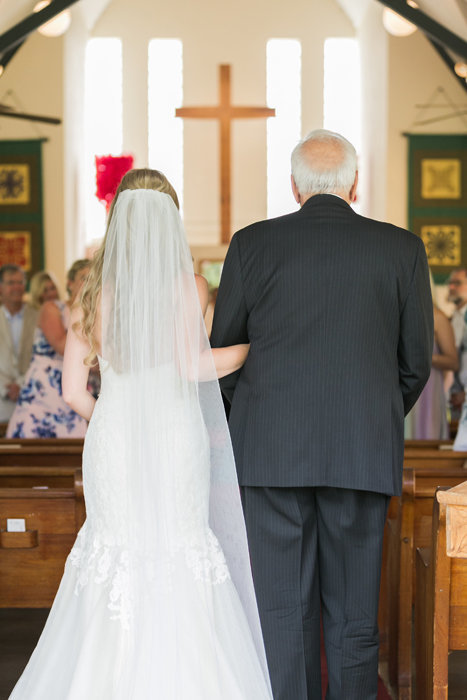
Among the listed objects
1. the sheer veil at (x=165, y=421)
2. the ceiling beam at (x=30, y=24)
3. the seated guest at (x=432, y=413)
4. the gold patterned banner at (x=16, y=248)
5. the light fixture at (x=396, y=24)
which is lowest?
the seated guest at (x=432, y=413)

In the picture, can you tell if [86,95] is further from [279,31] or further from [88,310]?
[88,310]

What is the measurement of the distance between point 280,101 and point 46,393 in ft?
33.8

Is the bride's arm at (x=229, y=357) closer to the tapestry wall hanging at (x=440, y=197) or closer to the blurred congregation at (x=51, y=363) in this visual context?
the blurred congregation at (x=51, y=363)

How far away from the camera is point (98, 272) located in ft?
9.79

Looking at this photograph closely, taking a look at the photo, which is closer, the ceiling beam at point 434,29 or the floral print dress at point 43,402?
the floral print dress at point 43,402

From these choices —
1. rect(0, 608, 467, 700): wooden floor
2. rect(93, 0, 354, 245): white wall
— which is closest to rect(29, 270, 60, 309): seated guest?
rect(0, 608, 467, 700): wooden floor

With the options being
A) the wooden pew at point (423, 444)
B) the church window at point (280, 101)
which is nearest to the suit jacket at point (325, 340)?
the wooden pew at point (423, 444)

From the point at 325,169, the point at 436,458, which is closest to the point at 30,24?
the point at 436,458

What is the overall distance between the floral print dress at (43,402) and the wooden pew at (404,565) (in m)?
3.02

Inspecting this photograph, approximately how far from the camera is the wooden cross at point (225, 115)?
13.5 metres

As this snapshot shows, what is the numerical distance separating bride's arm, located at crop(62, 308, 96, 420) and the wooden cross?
1059 centimetres

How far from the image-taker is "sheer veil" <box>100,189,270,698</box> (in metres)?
2.83

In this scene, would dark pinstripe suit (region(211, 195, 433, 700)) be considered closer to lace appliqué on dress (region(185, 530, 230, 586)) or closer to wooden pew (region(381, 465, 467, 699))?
lace appliqué on dress (region(185, 530, 230, 586))

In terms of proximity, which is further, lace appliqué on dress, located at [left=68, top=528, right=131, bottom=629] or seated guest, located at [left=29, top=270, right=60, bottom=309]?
seated guest, located at [left=29, top=270, right=60, bottom=309]
